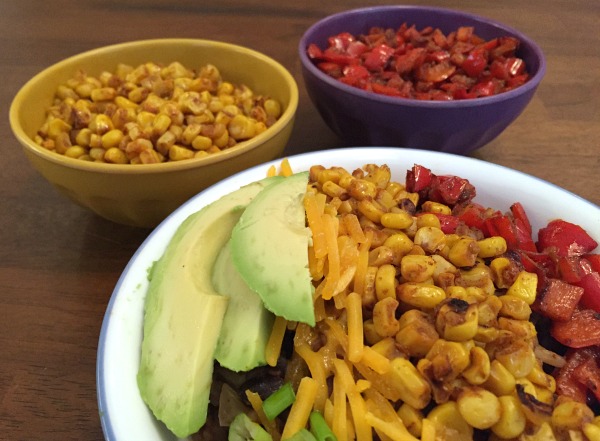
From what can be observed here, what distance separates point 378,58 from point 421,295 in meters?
1.28

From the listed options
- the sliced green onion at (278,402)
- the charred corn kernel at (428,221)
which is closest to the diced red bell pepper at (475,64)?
the charred corn kernel at (428,221)

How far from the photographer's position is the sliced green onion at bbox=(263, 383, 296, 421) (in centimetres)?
105

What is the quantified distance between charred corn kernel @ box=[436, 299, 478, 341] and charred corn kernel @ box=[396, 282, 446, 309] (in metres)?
0.04

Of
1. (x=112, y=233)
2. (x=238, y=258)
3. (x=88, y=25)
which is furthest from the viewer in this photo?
(x=88, y=25)

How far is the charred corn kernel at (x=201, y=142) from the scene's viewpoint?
1745 millimetres

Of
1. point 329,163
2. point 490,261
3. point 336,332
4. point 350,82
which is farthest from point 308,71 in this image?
point 336,332

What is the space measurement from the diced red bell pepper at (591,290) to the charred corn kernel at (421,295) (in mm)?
370

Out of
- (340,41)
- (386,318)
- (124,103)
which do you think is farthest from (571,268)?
(124,103)

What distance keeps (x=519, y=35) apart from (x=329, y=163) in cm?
120

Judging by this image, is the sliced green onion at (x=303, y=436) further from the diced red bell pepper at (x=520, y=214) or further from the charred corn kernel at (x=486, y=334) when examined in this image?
the diced red bell pepper at (x=520, y=214)

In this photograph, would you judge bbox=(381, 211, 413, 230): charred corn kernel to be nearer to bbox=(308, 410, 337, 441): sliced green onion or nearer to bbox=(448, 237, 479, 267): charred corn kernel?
bbox=(448, 237, 479, 267): charred corn kernel

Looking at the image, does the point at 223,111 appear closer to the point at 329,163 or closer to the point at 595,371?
the point at 329,163

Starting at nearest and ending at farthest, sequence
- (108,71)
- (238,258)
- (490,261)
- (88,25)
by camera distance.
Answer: (238,258), (490,261), (108,71), (88,25)

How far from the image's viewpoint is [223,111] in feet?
6.30
